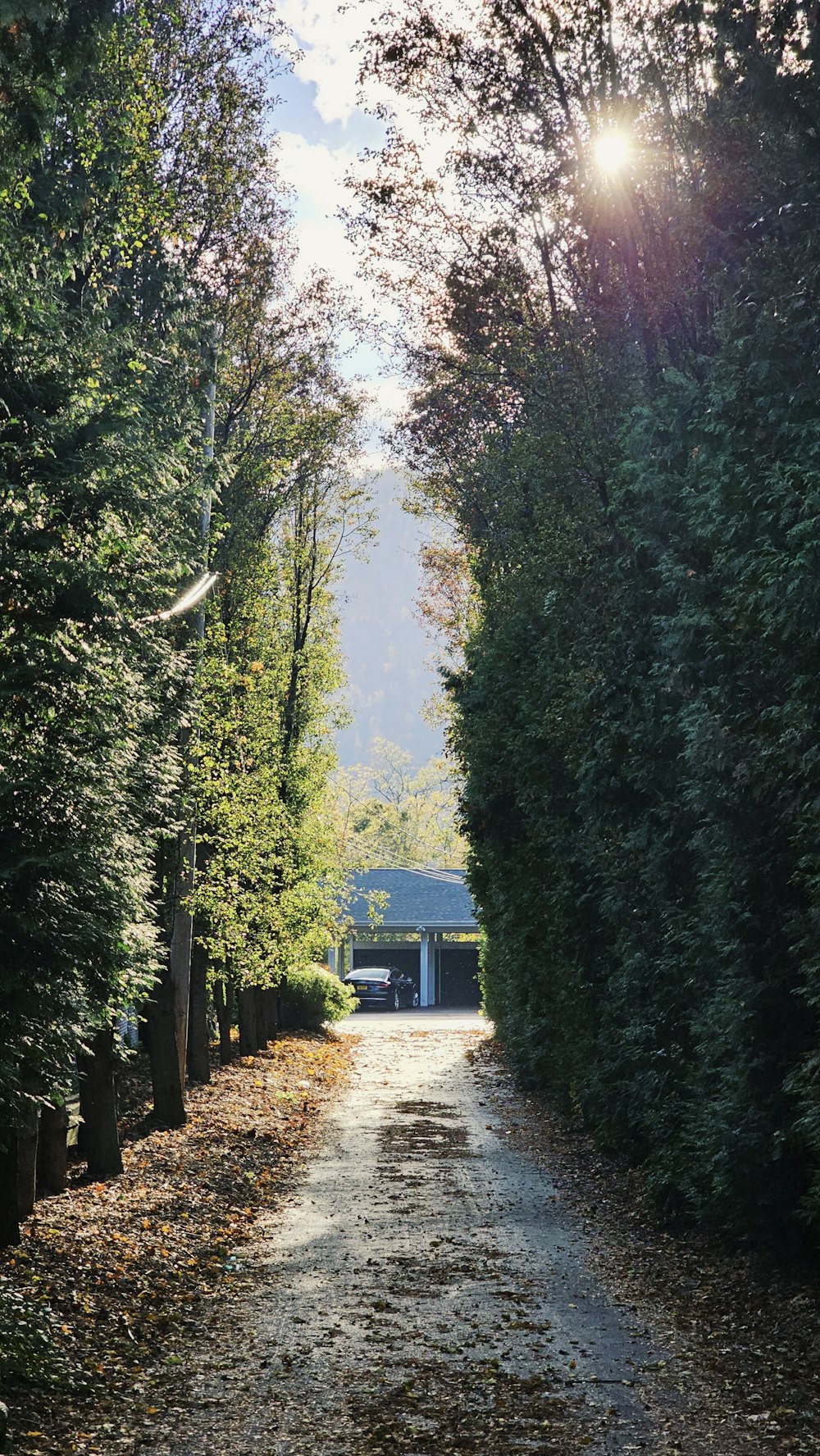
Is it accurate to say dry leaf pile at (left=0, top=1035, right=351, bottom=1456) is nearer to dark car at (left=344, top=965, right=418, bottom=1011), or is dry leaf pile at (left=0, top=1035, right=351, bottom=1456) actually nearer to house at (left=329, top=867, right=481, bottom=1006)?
dark car at (left=344, top=965, right=418, bottom=1011)

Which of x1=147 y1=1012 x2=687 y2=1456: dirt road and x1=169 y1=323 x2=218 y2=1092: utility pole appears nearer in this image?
x1=147 y1=1012 x2=687 y2=1456: dirt road

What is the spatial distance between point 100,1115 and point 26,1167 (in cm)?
311

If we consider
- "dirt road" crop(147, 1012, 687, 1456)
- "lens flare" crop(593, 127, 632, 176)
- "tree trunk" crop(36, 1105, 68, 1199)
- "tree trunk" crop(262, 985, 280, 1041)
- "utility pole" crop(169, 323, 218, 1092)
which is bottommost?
"dirt road" crop(147, 1012, 687, 1456)

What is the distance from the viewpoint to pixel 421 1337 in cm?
768

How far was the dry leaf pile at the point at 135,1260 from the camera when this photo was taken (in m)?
6.55

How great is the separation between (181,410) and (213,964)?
439 inches

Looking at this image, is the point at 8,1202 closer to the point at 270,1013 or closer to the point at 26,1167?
the point at 26,1167

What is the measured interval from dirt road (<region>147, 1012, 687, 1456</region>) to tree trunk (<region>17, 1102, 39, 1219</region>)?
5.64 feet

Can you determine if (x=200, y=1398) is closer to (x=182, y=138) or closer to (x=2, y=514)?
(x=2, y=514)

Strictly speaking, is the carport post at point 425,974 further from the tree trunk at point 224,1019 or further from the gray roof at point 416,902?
the tree trunk at point 224,1019

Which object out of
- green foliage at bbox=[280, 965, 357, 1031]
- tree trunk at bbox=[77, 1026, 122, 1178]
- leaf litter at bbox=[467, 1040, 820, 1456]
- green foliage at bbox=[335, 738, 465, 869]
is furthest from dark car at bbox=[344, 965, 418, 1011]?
leaf litter at bbox=[467, 1040, 820, 1456]

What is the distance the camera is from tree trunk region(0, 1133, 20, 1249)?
907 centimetres

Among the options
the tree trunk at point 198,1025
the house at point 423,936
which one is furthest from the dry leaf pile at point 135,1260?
the house at point 423,936

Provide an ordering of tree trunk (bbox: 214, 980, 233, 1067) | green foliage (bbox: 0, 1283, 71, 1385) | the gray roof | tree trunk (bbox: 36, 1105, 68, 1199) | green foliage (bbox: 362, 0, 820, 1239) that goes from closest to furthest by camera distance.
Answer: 1. green foliage (bbox: 0, 1283, 71, 1385)
2. green foliage (bbox: 362, 0, 820, 1239)
3. tree trunk (bbox: 36, 1105, 68, 1199)
4. tree trunk (bbox: 214, 980, 233, 1067)
5. the gray roof
